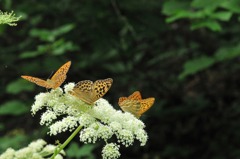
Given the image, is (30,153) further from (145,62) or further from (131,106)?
(145,62)

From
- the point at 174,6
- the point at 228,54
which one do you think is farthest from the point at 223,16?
the point at 228,54

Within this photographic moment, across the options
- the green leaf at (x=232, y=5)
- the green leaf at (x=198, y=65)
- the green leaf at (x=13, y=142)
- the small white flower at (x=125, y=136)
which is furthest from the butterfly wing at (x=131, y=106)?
the green leaf at (x=13, y=142)

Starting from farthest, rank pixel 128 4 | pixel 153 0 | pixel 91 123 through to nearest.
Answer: pixel 153 0
pixel 128 4
pixel 91 123

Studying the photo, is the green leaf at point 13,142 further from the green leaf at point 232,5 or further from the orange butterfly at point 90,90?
the orange butterfly at point 90,90

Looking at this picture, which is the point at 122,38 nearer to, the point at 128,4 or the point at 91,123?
the point at 128,4

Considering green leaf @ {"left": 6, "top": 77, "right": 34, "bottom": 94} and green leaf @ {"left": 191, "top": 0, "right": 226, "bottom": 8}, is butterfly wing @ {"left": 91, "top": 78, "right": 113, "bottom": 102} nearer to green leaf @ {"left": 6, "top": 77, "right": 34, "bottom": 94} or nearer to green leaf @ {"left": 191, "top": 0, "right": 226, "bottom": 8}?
green leaf @ {"left": 191, "top": 0, "right": 226, "bottom": 8}

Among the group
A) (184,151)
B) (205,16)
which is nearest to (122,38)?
(205,16)
